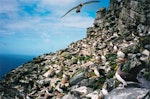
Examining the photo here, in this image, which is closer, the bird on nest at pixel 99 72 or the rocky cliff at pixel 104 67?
the rocky cliff at pixel 104 67

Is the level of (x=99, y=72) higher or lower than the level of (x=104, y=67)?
lower

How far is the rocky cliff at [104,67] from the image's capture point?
20.1 meters

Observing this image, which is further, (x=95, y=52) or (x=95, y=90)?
(x=95, y=52)

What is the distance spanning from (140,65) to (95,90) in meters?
3.47

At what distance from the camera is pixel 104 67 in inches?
960

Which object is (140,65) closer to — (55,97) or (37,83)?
(55,97)

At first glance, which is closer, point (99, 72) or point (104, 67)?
point (99, 72)

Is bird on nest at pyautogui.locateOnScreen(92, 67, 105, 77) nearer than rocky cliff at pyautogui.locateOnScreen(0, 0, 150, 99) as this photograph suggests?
No

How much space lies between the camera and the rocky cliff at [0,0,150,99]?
2009cm

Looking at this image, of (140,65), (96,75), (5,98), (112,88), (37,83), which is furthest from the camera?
(37,83)

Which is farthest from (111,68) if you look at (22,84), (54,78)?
(22,84)

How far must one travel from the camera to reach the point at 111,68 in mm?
23484

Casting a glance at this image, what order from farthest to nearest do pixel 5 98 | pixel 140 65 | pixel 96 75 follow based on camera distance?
pixel 5 98, pixel 96 75, pixel 140 65

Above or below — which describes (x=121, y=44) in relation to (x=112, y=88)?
above
